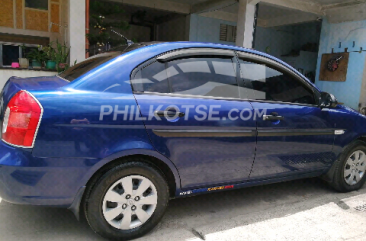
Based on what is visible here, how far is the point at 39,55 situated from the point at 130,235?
7491 millimetres

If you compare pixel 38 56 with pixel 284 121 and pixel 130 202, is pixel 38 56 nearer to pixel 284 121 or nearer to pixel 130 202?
pixel 130 202

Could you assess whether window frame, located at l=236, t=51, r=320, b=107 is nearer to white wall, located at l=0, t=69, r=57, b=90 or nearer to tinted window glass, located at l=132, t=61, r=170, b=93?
tinted window glass, located at l=132, t=61, r=170, b=93

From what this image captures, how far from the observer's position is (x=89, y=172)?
2.11 meters

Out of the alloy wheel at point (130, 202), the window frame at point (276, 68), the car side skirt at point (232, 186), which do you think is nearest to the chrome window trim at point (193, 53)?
the window frame at point (276, 68)

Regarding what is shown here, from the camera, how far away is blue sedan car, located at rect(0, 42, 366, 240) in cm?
201

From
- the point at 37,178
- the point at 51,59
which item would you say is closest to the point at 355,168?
the point at 37,178

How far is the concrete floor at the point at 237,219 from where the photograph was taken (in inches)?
97.7

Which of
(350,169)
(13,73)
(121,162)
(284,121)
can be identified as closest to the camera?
(121,162)

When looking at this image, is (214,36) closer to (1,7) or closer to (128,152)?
(1,7)

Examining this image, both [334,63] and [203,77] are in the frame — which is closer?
[203,77]

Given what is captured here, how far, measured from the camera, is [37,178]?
2.00 m

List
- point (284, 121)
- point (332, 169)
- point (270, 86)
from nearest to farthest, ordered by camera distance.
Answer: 1. point (284, 121)
2. point (270, 86)
3. point (332, 169)

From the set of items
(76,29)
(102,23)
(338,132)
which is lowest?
(338,132)

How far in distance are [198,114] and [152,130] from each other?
16.9 inches
